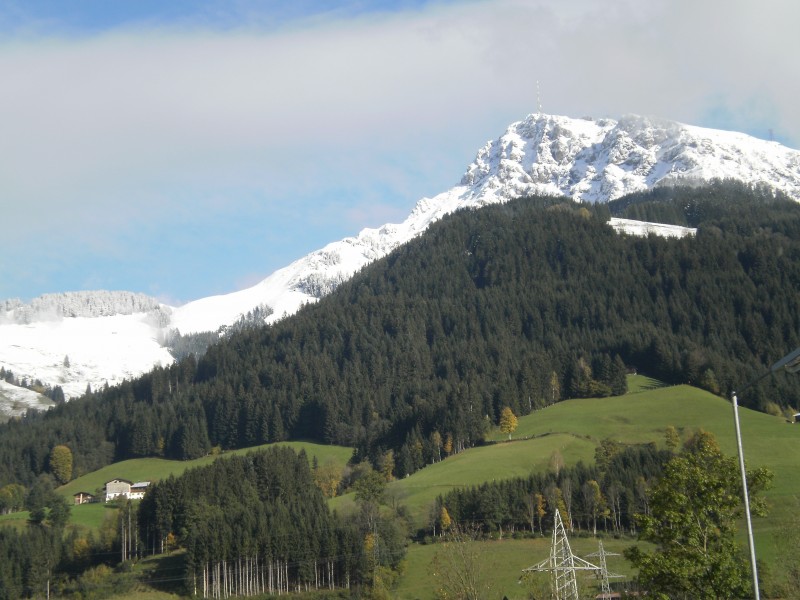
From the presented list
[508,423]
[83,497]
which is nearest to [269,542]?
[508,423]

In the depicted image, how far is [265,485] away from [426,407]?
160 feet

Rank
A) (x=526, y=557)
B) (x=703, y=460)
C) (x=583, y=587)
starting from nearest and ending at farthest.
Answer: (x=703, y=460) → (x=583, y=587) → (x=526, y=557)

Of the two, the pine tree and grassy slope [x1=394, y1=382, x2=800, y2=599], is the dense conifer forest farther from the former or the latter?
the pine tree

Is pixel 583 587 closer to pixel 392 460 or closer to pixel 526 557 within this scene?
pixel 526 557

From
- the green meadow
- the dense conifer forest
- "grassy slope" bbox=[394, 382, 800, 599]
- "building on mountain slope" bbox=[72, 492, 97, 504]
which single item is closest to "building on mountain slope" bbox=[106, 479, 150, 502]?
"building on mountain slope" bbox=[72, 492, 97, 504]

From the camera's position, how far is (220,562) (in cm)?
11781

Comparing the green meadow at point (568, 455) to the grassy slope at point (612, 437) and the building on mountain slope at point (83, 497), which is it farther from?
the building on mountain slope at point (83, 497)

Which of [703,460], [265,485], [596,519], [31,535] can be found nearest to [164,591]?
[31,535]

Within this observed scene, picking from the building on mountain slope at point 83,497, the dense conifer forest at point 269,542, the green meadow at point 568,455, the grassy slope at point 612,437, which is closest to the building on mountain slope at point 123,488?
the building on mountain slope at point 83,497

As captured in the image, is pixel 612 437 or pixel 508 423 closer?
pixel 612 437

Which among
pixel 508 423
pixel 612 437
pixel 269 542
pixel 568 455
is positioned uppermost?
pixel 508 423

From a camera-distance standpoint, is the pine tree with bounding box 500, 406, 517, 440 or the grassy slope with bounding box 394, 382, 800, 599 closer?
the grassy slope with bounding box 394, 382, 800, 599

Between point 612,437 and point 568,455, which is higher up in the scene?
point 612,437

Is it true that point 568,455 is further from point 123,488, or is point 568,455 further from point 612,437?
point 123,488
